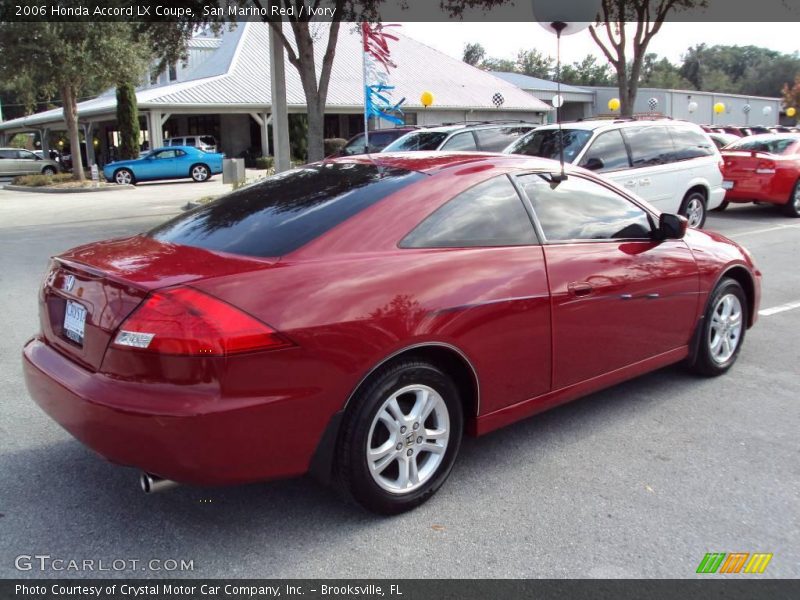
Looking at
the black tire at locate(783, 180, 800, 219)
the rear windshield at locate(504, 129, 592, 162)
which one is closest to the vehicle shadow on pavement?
the rear windshield at locate(504, 129, 592, 162)

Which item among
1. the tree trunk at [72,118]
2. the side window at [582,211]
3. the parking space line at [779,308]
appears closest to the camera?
the side window at [582,211]

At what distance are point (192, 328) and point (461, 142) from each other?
10.2 meters

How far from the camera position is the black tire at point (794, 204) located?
44.4ft

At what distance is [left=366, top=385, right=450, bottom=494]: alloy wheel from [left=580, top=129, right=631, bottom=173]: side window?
276 inches

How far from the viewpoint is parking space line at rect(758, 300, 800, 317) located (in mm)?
6762

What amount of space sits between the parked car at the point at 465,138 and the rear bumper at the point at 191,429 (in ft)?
32.0

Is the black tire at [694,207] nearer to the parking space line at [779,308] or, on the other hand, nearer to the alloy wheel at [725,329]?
the parking space line at [779,308]

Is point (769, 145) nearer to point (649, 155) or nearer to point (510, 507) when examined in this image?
point (649, 155)

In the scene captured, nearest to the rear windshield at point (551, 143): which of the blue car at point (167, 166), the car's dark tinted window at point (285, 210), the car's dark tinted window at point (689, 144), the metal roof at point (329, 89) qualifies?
the car's dark tinted window at point (689, 144)

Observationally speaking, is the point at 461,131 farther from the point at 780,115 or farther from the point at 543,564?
the point at 780,115

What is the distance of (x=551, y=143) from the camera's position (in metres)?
10.2

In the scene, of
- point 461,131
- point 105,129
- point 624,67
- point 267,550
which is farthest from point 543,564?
point 105,129

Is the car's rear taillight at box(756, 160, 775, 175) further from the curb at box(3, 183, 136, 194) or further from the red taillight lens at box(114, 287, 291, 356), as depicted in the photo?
the curb at box(3, 183, 136, 194)

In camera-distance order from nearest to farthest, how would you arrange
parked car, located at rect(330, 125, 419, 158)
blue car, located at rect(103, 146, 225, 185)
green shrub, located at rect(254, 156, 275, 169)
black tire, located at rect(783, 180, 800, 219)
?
black tire, located at rect(783, 180, 800, 219)
parked car, located at rect(330, 125, 419, 158)
blue car, located at rect(103, 146, 225, 185)
green shrub, located at rect(254, 156, 275, 169)
